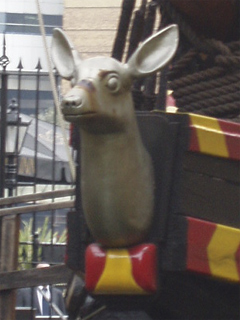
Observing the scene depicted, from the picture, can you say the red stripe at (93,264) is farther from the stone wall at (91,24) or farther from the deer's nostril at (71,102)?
the stone wall at (91,24)

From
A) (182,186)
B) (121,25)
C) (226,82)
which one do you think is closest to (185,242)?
(182,186)

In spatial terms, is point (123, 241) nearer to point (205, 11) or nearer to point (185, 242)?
point (185, 242)

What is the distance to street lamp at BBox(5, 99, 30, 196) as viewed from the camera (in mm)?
6781

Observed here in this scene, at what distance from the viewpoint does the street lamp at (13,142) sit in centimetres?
678

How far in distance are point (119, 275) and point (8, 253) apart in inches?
118

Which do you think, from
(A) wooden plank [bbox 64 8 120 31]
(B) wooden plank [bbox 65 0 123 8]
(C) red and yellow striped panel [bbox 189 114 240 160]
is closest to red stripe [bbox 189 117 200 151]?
(C) red and yellow striped panel [bbox 189 114 240 160]

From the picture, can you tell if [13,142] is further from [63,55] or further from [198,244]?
[198,244]

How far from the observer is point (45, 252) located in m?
7.03

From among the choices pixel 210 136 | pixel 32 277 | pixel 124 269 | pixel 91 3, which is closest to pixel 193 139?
pixel 210 136

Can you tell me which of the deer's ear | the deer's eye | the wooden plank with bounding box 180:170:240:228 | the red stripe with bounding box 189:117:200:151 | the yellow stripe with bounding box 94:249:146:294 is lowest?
the yellow stripe with bounding box 94:249:146:294

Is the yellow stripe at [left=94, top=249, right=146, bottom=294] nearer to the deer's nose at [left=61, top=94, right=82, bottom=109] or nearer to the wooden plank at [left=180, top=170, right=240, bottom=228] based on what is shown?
the wooden plank at [left=180, top=170, right=240, bottom=228]

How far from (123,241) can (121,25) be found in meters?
1.07

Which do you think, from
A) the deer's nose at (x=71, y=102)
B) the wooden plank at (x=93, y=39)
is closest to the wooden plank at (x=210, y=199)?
the deer's nose at (x=71, y=102)

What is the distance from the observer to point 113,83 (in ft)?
9.00
